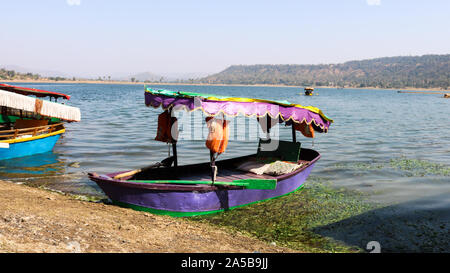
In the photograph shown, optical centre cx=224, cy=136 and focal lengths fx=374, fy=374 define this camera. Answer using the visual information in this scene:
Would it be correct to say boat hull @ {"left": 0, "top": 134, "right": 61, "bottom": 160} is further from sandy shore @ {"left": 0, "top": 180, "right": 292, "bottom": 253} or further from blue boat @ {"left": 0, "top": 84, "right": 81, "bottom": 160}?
sandy shore @ {"left": 0, "top": 180, "right": 292, "bottom": 253}

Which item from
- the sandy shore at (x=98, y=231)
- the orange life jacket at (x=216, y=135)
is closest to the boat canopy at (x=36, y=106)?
the sandy shore at (x=98, y=231)

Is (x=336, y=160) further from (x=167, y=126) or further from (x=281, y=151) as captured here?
(x=167, y=126)

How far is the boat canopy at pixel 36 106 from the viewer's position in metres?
16.9

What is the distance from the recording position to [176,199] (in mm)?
9906

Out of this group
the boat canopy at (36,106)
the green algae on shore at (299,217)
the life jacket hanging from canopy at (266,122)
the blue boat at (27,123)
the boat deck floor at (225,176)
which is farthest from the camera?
the blue boat at (27,123)

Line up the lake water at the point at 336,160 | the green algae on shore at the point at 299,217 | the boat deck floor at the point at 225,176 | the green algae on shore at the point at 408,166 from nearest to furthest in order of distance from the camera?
the green algae on shore at the point at 299,217, the boat deck floor at the point at 225,176, the lake water at the point at 336,160, the green algae on shore at the point at 408,166

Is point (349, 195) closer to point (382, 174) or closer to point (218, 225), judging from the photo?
point (382, 174)

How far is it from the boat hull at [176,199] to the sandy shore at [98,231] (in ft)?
0.81

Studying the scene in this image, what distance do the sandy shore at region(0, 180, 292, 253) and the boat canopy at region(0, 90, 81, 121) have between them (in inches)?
326

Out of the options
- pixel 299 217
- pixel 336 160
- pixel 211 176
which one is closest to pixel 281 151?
pixel 299 217

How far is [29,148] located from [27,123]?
2659mm

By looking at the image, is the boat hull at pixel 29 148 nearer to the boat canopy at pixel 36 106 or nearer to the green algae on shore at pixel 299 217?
the boat canopy at pixel 36 106

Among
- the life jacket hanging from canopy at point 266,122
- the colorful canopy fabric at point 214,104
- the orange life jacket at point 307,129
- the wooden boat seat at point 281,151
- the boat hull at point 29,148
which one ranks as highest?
the colorful canopy fabric at point 214,104

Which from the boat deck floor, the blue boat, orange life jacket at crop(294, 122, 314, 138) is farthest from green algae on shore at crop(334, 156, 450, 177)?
the blue boat
